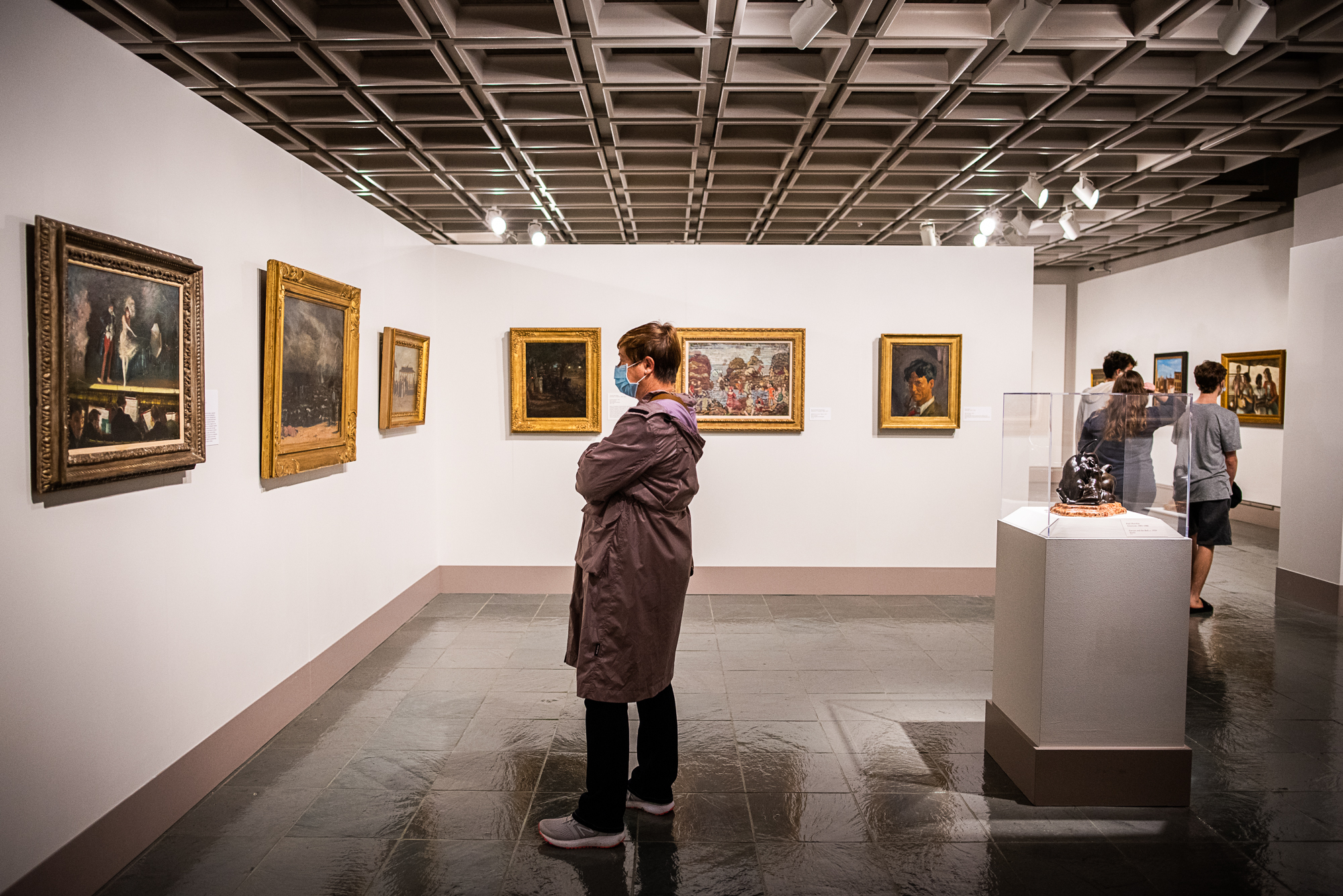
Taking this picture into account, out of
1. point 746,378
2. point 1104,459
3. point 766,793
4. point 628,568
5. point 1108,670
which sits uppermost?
point 746,378

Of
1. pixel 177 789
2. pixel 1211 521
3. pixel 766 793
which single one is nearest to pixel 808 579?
pixel 1211 521

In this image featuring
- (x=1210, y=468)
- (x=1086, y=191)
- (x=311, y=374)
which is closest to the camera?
(x=311, y=374)

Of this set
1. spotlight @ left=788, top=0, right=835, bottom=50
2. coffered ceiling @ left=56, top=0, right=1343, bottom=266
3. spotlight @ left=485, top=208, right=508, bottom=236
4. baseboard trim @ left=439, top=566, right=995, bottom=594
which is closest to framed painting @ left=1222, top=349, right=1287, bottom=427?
coffered ceiling @ left=56, top=0, right=1343, bottom=266

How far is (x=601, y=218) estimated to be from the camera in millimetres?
10250

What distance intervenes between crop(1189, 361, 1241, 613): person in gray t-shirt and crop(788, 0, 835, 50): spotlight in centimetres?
452

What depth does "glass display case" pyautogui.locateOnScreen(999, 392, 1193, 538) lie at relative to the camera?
11.3 ft

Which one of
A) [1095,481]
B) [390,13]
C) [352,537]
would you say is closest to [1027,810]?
[1095,481]

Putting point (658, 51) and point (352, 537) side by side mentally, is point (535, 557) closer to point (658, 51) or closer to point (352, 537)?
point (352, 537)

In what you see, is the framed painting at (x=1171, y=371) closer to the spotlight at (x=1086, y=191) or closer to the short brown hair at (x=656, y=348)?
the spotlight at (x=1086, y=191)

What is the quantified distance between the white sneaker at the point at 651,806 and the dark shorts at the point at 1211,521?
A: 5571mm

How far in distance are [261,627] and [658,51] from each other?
4.67 m

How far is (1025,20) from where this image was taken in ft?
14.3

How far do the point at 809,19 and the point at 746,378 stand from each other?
3438 millimetres

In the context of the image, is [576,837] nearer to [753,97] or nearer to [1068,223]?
[753,97]
